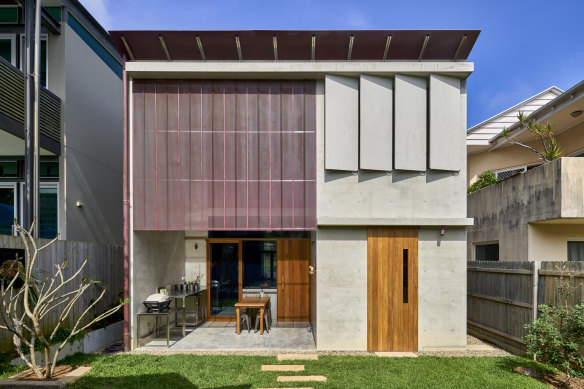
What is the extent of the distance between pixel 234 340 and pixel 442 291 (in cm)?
469

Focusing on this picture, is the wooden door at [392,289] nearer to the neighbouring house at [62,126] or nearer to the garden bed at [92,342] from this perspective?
the garden bed at [92,342]

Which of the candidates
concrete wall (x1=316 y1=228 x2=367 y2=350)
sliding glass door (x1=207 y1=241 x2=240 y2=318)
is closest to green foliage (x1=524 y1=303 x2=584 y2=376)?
concrete wall (x1=316 y1=228 x2=367 y2=350)

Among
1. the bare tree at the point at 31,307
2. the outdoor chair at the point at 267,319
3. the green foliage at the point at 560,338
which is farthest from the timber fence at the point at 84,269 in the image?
the green foliage at the point at 560,338

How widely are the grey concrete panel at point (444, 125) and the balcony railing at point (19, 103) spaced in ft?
29.0

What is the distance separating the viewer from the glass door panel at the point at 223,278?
10.7 metres

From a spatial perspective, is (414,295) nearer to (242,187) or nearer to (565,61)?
(242,187)

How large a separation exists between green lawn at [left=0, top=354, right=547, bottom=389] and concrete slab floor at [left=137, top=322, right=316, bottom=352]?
25.8 inches

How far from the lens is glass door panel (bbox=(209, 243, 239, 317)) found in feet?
35.0

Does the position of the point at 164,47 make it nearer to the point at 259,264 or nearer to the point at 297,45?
the point at 297,45

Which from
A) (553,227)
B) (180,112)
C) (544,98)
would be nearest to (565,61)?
(544,98)

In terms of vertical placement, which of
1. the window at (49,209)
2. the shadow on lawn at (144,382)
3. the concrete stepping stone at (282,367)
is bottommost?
the concrete stepping stone at (282,367)

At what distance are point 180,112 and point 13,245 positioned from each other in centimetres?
392

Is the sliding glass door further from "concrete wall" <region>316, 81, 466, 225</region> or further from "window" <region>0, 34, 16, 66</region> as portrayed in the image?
"window" <region>0, 34, 16, 66</region>

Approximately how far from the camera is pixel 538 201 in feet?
28.9
